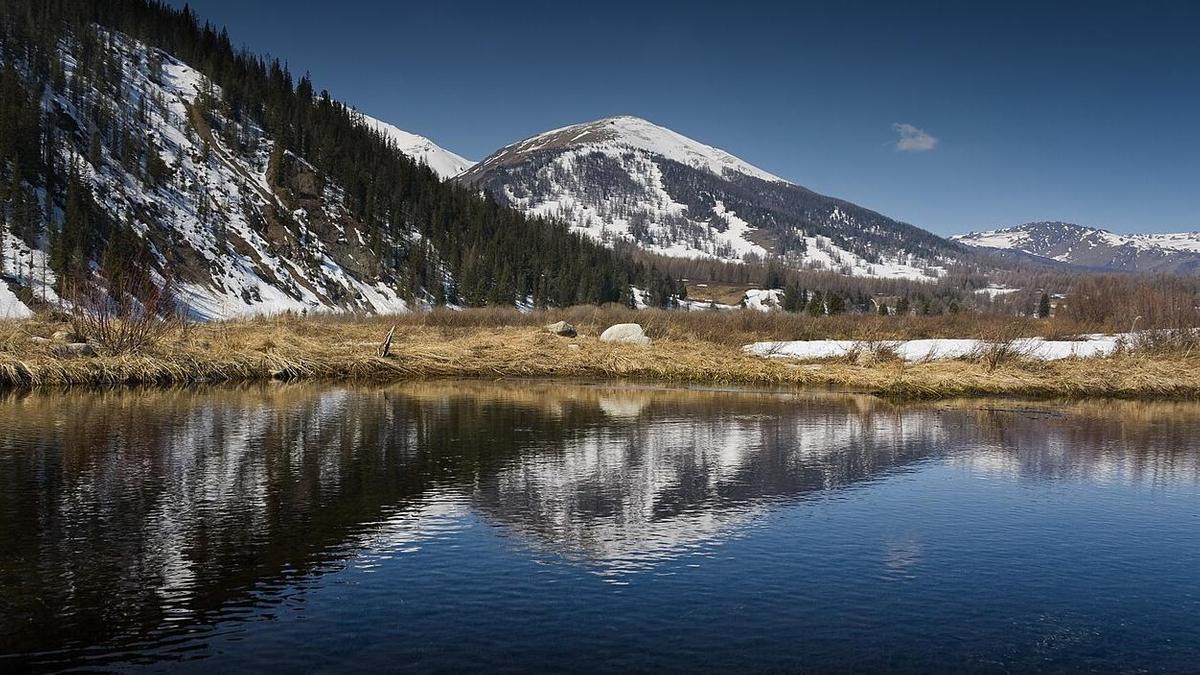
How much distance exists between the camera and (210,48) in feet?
367

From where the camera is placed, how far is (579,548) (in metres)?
9.51

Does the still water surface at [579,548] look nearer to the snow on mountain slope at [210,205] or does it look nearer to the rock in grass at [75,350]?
the rock in grass at [75,350]

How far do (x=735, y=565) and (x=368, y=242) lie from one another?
88766mm

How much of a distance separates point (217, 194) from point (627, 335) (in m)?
58.5

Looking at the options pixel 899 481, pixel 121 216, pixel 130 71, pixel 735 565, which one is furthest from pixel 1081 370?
pixel 130 71

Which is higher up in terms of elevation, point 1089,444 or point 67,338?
point 67,338

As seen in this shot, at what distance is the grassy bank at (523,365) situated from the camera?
981 inches

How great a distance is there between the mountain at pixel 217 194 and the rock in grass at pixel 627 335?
25.0m

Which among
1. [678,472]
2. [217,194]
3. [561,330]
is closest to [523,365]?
[561,330]

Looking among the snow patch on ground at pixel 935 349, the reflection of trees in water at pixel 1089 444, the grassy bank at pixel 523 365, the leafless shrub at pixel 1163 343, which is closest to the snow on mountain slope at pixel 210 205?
the grassy bank at pixel 523 365

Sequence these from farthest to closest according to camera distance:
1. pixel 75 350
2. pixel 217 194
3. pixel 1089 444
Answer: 1. pixel 217 194
2. pixel 75 350
3. pixel 1089 444

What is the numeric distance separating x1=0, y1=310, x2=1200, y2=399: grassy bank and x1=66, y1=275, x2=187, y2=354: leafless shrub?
1.76ft

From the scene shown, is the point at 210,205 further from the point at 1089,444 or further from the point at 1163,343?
the point at 1089,444

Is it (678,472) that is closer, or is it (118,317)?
(678,472)
